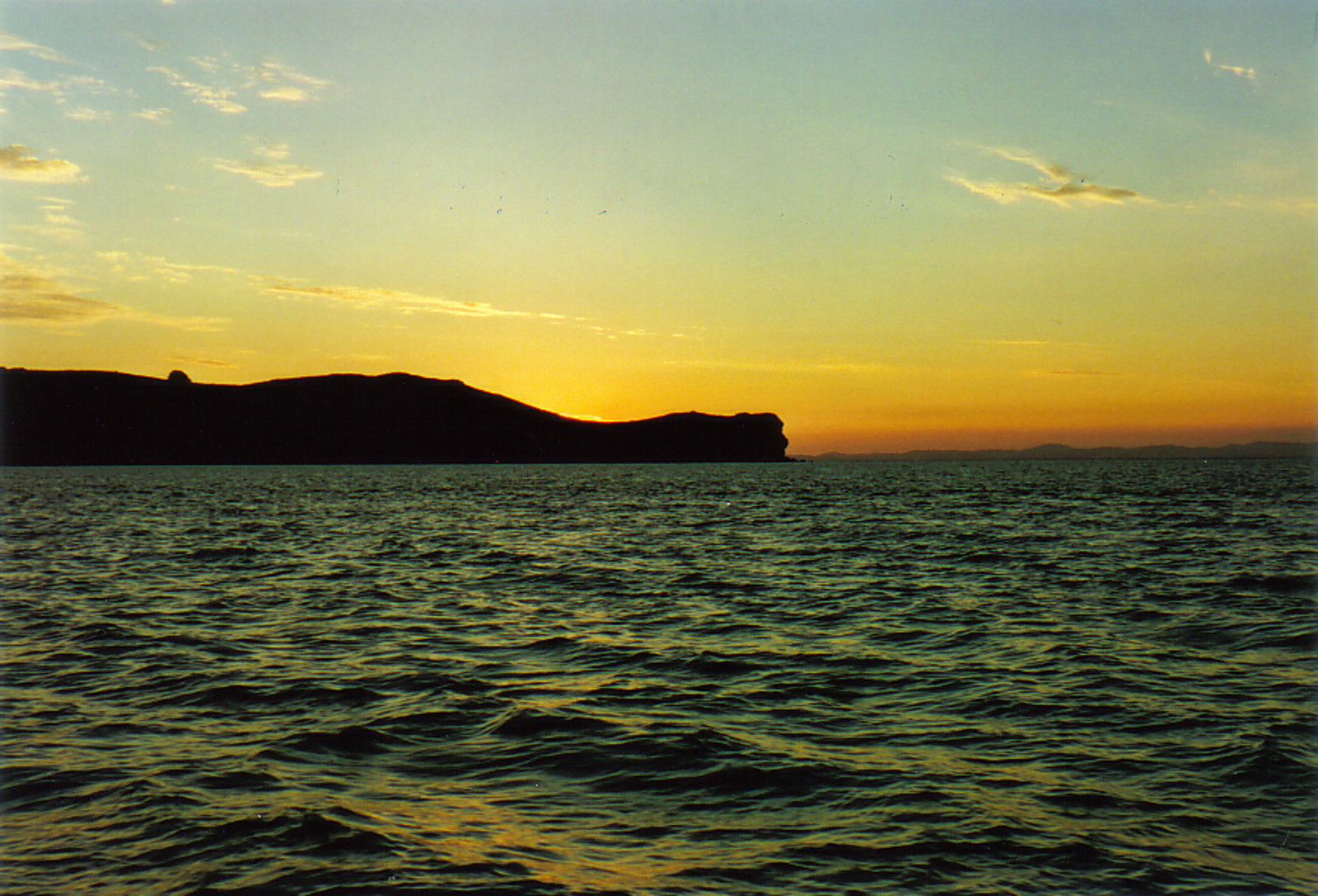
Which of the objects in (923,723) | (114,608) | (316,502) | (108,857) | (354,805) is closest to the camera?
(108,857)

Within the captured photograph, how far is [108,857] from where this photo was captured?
7531mm

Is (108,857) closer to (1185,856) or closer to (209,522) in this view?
(1185,856)

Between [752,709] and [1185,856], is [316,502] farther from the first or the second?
[1185,856]

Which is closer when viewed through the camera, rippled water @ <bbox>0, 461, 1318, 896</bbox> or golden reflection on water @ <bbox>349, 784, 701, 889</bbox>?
golden reflection on water @ <bbox>349, 784, 701, 889</bbox>

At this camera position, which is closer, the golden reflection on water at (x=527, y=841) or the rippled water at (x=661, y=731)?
the golden reflection on water at (x=527, y=841)

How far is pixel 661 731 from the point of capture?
1118 centimetres

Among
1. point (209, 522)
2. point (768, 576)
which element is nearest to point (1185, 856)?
point (768, 576)

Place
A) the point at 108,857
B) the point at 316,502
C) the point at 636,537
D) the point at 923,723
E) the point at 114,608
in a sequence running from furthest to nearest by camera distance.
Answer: the point at 316,502 < the point at 636,537 < the point at 114,608 < the point at 923,723 < the point at 108,857

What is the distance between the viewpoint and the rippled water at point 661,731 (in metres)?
7.54

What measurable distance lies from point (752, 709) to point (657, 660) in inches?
127

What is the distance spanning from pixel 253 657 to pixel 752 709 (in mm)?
7938

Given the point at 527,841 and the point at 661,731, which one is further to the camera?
the point at 661,731

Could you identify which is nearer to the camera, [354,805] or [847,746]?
[354,805]

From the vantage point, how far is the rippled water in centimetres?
754
